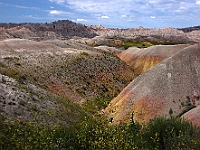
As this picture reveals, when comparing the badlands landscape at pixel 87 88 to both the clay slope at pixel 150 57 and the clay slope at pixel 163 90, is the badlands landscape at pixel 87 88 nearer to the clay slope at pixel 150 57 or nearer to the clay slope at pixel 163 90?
the clay slope at pixel 163 90

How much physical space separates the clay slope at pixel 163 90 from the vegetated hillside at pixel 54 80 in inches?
128

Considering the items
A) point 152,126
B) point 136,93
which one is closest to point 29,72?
point 136,93

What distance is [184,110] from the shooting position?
3309cm

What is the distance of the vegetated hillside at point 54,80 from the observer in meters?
29.5

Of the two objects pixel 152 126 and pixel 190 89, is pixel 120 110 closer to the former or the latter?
pixel 190 89

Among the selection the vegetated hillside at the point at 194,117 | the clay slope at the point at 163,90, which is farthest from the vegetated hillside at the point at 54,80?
the vegetated hillside at the point at 194,117

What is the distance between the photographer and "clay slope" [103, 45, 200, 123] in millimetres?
33906

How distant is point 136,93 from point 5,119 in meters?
18.6

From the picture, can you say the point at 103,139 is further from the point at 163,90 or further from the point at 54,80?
the point at 54,80

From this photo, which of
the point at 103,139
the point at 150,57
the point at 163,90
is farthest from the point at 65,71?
the point at 103,139

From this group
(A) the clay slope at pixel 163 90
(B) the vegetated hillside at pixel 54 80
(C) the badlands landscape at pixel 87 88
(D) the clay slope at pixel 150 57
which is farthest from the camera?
(D) the clay slope at pixel 150 57

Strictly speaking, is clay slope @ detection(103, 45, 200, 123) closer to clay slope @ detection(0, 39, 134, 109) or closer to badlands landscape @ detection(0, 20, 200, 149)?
badlands landscape @ detection(0, 20, 200, 149)

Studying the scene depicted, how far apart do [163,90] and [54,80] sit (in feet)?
60.4

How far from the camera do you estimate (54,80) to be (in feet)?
→ 160
